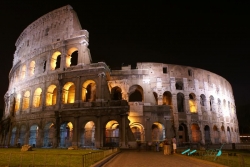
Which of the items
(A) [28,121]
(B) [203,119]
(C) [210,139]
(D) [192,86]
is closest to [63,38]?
(A) [28,121]

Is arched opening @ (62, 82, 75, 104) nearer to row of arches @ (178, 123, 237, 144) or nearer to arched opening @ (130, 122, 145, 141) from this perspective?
arched opening @ (130, 122, 145, 141)

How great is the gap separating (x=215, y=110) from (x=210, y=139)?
5.47 meters

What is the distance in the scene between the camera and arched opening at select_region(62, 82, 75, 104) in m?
27.5

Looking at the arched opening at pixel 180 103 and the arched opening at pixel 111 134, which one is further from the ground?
the arched opening at pixel 180 103

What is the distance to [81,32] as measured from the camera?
29.0m

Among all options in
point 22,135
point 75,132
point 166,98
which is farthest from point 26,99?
point 166,98

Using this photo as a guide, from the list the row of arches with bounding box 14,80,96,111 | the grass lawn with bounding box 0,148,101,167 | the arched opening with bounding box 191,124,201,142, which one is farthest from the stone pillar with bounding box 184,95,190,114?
the grass lawn with bounding box 0,148,101,167

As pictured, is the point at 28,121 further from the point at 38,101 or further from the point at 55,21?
the point at 55,21

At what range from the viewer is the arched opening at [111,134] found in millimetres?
23781

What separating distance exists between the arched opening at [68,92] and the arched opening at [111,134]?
616 cm

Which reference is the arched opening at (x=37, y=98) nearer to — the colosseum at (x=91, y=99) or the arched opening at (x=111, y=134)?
the colosseum at (x=91, y=99)

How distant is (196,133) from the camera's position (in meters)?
33.1

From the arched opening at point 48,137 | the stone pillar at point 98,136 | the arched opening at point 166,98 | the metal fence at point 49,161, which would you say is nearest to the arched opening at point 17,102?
the arched opening at point 48,137

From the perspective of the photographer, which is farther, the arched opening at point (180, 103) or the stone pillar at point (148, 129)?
the arched opening at point (180, 103)
